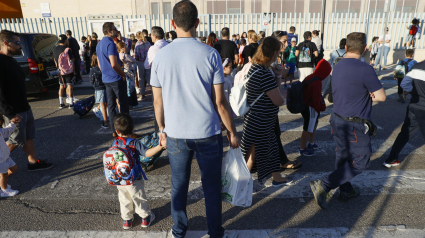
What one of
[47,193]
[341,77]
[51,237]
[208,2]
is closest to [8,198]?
[47,193]

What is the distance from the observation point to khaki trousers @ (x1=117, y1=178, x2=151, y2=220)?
9.55 ft

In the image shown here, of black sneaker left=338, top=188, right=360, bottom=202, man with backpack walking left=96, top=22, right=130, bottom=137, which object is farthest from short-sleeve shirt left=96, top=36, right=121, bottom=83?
black sneaker left=338, top=188, right=360, bottom=202

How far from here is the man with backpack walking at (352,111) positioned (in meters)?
2.89

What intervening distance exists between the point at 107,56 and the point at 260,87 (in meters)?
3.09

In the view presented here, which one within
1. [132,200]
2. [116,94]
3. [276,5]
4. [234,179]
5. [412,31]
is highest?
[276,5]

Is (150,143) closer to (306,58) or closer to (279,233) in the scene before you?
(279,233)

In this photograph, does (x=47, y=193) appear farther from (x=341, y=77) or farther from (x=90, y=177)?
(x=341, y=77)

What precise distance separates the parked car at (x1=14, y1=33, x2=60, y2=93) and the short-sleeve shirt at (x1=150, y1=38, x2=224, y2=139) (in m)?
7.79

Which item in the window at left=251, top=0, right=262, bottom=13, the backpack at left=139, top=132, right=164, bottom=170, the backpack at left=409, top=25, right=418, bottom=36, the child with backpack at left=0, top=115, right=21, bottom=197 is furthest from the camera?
the window at left=251, top=0, right=262, bottom=13


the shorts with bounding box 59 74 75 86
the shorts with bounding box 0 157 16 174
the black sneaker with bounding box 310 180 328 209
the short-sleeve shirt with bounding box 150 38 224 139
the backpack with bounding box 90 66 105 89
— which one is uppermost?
the short-sleeve shirt with bounding box 150 38 224 139

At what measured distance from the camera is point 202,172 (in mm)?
2420

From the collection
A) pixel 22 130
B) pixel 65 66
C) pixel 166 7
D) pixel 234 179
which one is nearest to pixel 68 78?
pixel 65 66

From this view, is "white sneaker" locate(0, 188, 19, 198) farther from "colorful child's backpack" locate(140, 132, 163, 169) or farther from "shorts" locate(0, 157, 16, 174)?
"colorful child's backpack" locate(140, 132, 163, 169)

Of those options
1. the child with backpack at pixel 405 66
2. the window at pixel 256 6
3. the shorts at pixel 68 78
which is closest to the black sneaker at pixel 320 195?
the child with backpack at pixel 405 66
